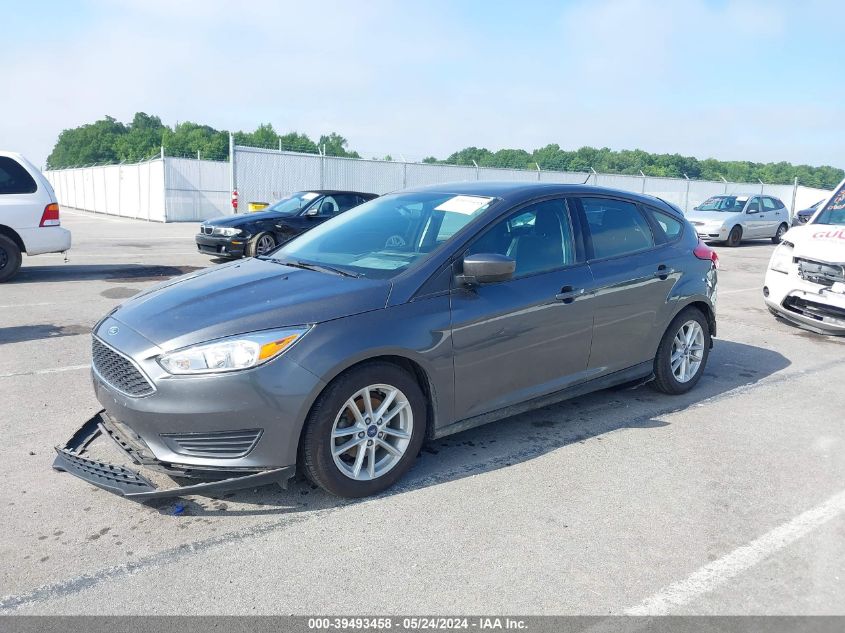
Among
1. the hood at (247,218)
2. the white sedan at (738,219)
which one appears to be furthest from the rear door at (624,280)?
the white sedan at (738,219)

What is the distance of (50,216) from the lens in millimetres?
10523

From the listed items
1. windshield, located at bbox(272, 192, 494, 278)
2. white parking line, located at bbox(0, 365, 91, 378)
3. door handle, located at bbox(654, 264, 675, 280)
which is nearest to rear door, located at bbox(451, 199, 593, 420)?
windshield, located at bbox(272, 192, 494, 278)

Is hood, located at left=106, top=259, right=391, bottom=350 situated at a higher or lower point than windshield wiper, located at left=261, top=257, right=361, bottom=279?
lower

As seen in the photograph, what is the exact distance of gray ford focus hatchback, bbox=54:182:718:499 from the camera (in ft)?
10.6

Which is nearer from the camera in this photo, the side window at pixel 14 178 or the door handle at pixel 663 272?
the door handle at pixel 663 272

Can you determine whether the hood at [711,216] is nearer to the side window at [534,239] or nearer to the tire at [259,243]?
the tire at [259,243]

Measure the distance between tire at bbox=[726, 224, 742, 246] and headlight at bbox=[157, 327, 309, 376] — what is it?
1951 cm

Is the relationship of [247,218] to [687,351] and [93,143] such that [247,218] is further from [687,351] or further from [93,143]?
A: [93,143]

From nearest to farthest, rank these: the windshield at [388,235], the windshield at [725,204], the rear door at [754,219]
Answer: the windshield at [388,235] < the rear door at [754,219] < the windshield at [725,204]

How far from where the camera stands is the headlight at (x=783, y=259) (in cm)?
810

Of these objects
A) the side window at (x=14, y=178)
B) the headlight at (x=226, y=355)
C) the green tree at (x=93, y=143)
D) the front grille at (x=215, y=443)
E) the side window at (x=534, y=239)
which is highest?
the green tree at (x=93, y=143)

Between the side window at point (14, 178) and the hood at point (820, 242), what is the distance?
10739 millimetres

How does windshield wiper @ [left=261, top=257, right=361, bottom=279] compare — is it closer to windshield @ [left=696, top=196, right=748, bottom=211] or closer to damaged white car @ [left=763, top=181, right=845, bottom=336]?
damaged white car @ [left=763, top=181, right=845, bottom=336]

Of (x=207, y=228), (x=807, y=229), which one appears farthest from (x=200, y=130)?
(x=807, y=229)
